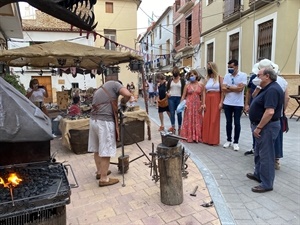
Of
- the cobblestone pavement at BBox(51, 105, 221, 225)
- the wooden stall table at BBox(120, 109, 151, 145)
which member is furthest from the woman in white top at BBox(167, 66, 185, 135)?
the cobblestone pavement at BBox(51, 105, 221, 225)

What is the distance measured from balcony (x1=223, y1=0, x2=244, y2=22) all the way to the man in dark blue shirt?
10194 mm

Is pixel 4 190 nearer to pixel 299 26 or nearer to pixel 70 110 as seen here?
pixel 70 110

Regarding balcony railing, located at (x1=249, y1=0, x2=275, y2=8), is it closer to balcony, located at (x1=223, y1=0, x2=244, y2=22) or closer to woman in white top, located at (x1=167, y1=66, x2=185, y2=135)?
balcony, located at (x1=223, y1=0, x2=244, y2=22)

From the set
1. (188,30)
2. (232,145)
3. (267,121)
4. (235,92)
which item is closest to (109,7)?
(188,30)

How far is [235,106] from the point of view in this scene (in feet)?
16.2

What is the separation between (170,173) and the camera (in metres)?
2.90

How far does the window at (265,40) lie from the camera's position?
33.8ft

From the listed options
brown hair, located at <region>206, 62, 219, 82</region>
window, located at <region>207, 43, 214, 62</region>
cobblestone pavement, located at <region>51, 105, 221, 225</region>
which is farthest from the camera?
window, located at <region>207, 43, 214, 62</region>

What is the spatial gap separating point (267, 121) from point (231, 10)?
11281 mm

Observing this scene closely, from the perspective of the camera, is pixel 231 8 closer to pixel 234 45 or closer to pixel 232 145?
pixel 234 45

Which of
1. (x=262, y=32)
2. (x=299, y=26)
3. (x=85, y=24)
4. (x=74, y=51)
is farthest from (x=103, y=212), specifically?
(x=262, y=32)

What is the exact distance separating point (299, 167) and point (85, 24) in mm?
3980

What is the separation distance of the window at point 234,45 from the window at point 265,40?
168 centimetres

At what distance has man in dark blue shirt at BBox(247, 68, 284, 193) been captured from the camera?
306 cm
